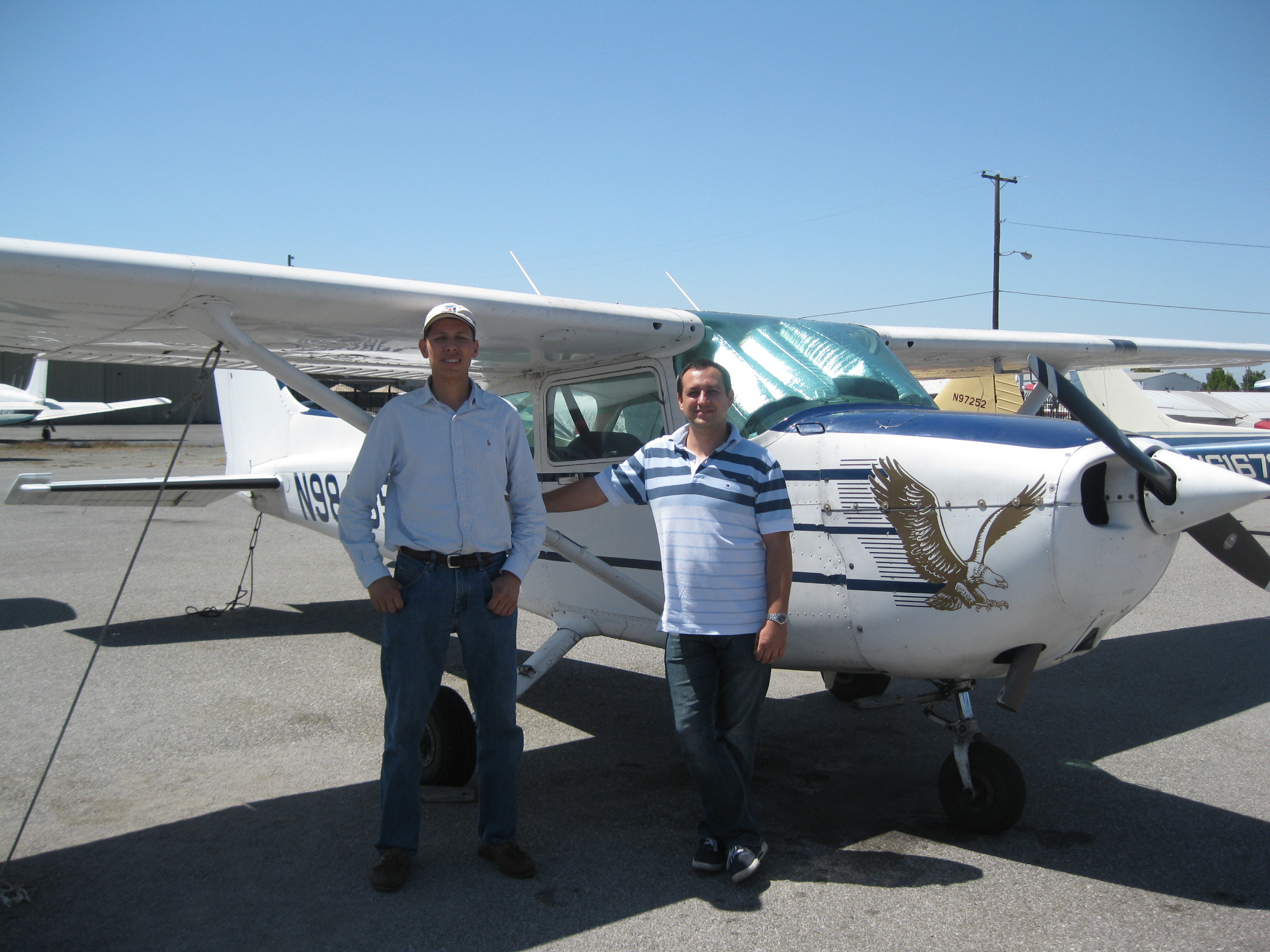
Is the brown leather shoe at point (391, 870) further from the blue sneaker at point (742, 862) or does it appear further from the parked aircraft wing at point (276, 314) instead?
the parked aircraft wing at point (276, 314)

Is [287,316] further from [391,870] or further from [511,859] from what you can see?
[511,859]

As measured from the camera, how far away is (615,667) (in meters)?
6.12

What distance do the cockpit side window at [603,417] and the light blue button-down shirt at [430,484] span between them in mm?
1304

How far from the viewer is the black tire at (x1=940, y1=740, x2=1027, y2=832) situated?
3.38 metres

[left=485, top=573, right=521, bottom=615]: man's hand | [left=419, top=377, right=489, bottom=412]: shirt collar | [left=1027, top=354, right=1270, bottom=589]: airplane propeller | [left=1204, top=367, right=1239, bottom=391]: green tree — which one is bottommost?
[left=1204, top=367, right=1239, bottom=391]: green tree

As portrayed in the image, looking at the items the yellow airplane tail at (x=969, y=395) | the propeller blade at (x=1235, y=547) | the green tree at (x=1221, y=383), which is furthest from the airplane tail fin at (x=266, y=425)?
the green tree at (x=1221, y=383)

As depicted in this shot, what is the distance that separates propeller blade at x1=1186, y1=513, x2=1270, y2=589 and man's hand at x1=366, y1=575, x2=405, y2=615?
2839 millimetres

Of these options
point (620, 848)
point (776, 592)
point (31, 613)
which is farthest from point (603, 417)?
point (31, 613)

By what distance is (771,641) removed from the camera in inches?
117

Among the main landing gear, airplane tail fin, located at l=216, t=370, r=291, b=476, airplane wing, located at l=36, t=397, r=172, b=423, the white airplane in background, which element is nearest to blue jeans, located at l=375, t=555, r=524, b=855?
the main landing gear

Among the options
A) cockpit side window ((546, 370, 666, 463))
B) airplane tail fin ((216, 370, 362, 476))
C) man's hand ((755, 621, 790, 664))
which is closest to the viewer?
man's hand ((755, 621, 790, 664))

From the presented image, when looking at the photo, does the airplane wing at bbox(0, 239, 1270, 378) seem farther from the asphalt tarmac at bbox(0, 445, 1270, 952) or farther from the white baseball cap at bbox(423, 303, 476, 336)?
the asphalt tarmac at bbox(0, 445, 1270, 952)

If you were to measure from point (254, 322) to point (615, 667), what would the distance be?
133 inches

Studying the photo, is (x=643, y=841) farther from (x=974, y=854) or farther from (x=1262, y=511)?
(x=1262, y=511)
